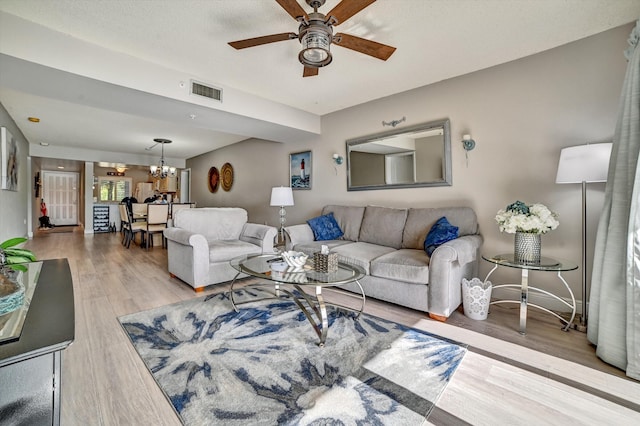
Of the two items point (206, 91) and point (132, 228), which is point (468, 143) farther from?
point (132, 228)

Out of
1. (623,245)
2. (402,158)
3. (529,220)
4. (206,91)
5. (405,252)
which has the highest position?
(206,91)

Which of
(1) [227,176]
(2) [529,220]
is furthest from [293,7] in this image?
(1) [227,176]

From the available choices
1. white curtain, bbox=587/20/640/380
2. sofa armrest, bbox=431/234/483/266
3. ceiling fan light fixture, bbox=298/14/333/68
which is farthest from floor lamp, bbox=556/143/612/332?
ceiling fan light fixture, bbox=298/14/333/68

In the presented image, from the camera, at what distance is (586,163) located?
2170 millimetres

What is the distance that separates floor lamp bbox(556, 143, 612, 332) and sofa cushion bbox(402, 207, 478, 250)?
87cm

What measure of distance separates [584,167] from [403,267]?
158cm

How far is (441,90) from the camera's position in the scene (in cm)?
337

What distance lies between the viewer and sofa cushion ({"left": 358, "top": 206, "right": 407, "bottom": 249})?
133 inches

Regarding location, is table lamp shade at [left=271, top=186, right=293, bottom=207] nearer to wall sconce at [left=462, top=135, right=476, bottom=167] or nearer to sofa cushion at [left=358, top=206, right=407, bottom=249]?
sofa cushion at [left=358, top=206, right=407, bottom=249]

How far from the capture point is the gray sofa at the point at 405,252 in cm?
241

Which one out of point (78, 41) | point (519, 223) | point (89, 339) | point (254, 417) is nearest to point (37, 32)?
point (78, 41)

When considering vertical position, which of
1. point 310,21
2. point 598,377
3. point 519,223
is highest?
point 310,21

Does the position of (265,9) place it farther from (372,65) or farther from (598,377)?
(598,377)

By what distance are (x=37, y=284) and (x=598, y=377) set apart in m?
2.99
